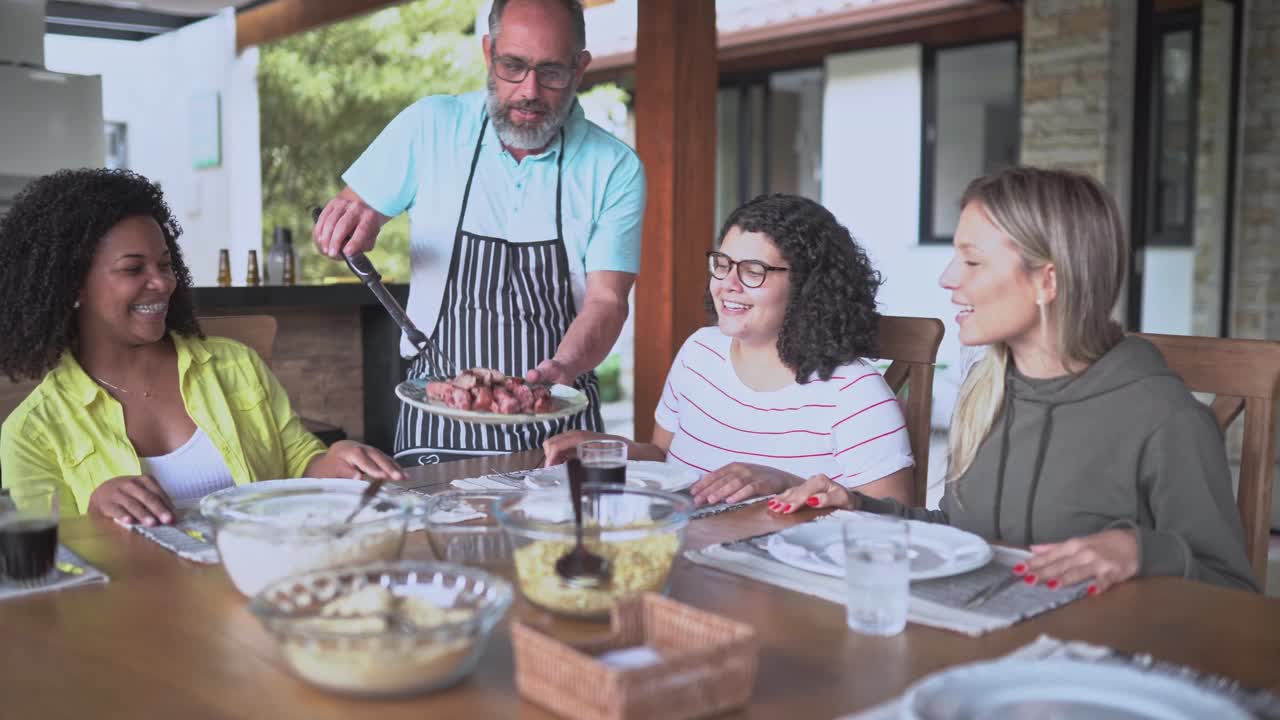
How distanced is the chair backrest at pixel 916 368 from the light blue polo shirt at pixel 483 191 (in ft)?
1.96

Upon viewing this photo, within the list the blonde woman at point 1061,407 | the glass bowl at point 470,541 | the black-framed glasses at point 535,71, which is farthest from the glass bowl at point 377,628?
the black-framed glasses at point 535,71

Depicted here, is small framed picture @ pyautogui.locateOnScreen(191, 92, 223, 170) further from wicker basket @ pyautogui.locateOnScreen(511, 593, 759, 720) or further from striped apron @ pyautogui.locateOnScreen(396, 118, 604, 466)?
wicker basket @ pyautogui.locateOnScreen(511, 593, 759, 720)

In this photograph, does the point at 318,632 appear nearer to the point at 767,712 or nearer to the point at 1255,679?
the point at 767,712

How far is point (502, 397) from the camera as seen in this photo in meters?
1.98

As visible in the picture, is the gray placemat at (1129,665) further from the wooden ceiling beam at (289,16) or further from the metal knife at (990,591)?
the wooden ceiling beam at (289,16)

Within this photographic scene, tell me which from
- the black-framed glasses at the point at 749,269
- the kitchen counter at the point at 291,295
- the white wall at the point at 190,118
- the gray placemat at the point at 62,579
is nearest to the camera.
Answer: the gray placemat at the point at 62,579

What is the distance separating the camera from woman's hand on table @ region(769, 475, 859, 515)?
6.10 feet

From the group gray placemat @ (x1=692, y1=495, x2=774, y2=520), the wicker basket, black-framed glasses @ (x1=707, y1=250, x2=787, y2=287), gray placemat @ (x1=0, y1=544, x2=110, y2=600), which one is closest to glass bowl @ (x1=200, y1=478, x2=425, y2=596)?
gray placemat @ (x1=0, y1=544, x2=110, y2=600)

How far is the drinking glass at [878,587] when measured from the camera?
1.28 meters

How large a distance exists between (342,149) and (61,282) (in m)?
10.3

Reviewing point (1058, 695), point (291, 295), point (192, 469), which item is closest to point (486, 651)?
point (1058, 695)

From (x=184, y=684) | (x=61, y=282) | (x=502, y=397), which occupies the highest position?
(x=61, y=282)

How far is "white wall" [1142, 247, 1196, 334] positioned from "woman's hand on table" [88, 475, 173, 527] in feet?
20.4

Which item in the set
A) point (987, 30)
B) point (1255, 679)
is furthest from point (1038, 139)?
point (1255, 679)
